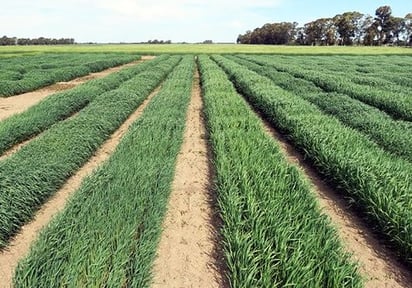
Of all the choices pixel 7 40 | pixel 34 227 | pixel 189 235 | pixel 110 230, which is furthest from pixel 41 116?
pixel 7 40

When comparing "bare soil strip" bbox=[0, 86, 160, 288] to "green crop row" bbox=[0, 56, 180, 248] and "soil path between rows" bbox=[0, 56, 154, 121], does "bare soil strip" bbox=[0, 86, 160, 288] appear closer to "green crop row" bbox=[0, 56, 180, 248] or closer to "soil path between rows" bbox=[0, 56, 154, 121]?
"green crop row" bbox=[0, 56, 180, 248]

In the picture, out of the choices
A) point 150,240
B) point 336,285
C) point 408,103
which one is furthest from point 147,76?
point 336,285

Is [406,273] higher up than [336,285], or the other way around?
[336,285]

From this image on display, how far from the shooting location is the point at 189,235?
14.3 ft

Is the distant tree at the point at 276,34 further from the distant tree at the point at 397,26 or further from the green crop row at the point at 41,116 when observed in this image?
the green crop row at the point at 41,116

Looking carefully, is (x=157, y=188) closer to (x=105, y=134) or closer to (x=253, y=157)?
(x=253, y=157)

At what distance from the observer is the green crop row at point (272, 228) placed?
3102 mm

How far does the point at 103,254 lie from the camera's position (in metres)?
3.31

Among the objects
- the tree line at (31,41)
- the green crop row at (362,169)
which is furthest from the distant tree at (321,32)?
the green crop row at (362,169)

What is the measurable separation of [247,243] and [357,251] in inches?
64.9

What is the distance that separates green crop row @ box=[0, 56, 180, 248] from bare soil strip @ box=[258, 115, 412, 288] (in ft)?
14.0

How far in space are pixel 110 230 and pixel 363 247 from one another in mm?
3213

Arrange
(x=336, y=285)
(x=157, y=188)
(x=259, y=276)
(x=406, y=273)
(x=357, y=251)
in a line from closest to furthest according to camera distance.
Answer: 1. (x=336, y=285)
2. (x=259, y=276)
3. (x=406, y=273)
4. (x=357, y=251)
5. (x=157, y=188)

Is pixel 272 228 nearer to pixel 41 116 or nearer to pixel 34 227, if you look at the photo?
pixel 34 227
